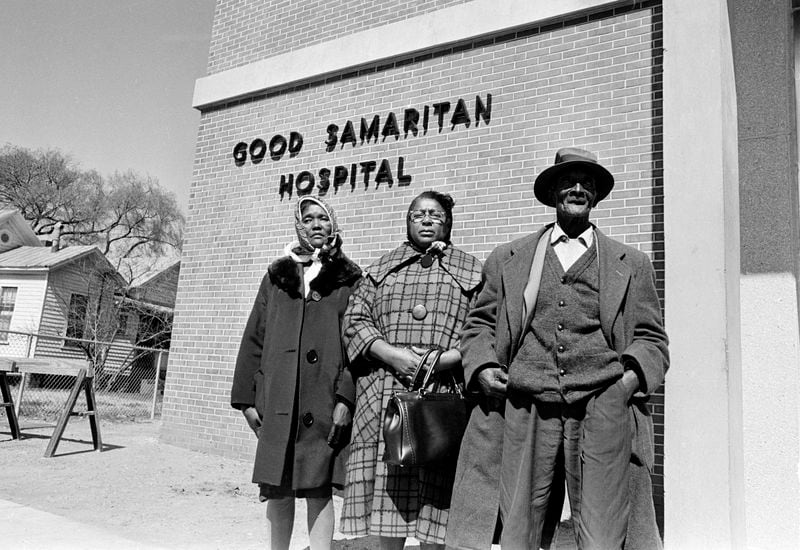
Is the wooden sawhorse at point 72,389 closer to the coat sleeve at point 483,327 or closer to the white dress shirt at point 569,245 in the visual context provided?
the coat sleeve at point 483,327

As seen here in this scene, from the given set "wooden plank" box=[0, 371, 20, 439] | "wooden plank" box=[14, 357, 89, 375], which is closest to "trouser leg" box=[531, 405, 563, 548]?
"wooden plank" box=[14, 357, 89, 375]

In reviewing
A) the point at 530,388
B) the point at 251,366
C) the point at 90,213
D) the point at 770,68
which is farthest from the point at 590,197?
the point at 90,213

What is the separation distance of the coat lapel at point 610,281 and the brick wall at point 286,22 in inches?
186

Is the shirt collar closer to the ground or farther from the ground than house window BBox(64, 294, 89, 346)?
closer to the ground

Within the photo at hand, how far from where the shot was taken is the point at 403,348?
10.0 ft

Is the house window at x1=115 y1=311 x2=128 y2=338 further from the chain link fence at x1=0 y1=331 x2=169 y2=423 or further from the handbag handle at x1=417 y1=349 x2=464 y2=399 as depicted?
the handbag handle at x1=417 y1=349 x2=464 y2=399

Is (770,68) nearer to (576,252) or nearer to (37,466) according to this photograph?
(576,252)

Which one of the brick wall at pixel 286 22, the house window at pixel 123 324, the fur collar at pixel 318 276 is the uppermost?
the brick wall at pixel 286 22

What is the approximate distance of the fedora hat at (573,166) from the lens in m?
2.78

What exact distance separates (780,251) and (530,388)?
10.4 ft

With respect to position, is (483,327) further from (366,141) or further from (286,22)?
(286,22)

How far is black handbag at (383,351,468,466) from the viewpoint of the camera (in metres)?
2.75

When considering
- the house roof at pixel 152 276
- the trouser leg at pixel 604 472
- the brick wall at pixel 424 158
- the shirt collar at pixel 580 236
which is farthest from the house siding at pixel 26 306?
the trouser leg at pixel 604 472

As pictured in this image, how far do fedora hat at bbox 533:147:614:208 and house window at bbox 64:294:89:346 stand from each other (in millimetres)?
23232
